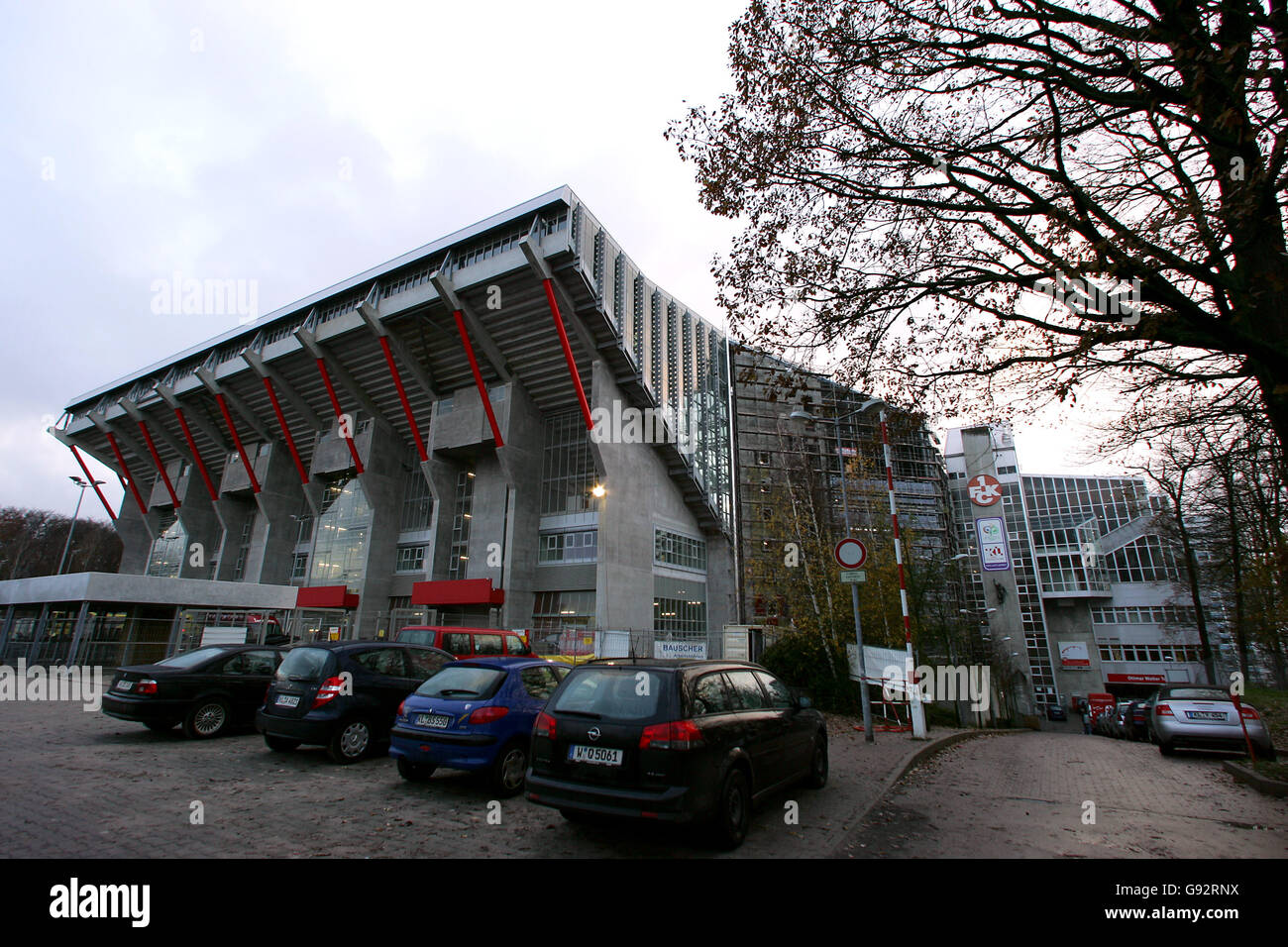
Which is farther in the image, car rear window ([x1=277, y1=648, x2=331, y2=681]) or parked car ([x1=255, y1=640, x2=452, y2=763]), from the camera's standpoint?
car rear window ([x1=277, y1=648, x2=331, y2=681])

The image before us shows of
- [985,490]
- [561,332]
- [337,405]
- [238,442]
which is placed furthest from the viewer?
[238,442]

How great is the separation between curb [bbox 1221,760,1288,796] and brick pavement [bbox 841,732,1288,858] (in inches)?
5.6

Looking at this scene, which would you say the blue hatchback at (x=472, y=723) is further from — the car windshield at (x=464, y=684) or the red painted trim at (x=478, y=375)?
the red painted trim at (x=478, y=375)

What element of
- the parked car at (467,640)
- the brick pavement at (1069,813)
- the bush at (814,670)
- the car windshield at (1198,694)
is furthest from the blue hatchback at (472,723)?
the car windshield at (1198,694)

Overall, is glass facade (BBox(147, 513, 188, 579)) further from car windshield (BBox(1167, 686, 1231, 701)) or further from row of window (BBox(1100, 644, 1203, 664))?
row of window (BBox(1100, 644, 1203, 664))

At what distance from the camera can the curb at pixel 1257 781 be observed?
6.90m

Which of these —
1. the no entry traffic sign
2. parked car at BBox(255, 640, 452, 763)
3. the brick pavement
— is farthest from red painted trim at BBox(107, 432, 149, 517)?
the brick pavement

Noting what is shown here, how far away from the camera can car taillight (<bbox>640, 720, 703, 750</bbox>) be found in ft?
14.3

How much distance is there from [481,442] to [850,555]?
25320mm

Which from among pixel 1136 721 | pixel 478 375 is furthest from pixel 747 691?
pixel 478 375

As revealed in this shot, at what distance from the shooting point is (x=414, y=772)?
692cm

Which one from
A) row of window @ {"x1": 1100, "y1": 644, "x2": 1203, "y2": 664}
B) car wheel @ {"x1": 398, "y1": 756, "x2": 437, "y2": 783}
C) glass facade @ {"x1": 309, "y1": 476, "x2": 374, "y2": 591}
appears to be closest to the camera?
car wheel @ {"x1": 398, "y1": 756, "x2": 437, "y2": 783}

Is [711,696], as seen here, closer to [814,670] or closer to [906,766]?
[906,766]
